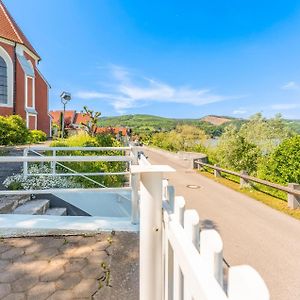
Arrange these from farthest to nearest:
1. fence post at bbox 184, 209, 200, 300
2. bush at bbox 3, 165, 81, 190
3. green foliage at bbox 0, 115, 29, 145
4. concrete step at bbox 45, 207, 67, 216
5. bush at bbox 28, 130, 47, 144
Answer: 1. bush at bbox 28, 130, 47, 144
2. green foliage at bbox 0, 115, 29, 145
3. bush at bbox 3, 165, 81, 190
4. concrete step at bbox 45, 207, 67, 216
5. fence post at bbox 184, 209, 200, 300

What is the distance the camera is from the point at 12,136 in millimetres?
15008

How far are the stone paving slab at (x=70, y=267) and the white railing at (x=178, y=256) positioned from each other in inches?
36.7

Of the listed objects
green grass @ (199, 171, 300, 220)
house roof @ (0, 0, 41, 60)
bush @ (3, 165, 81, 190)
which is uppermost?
house roof @ (0, 0, 41, 60)

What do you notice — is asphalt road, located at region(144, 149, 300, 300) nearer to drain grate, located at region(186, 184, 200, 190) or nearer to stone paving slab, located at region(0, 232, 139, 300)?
drain grate, located at region(186, 184, 200, 190)

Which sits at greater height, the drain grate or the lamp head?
the lamp head

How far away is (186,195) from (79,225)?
5.20 meters

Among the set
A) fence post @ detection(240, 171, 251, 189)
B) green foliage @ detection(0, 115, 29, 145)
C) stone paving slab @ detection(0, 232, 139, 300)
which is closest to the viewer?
stone paving slab @ detection(0, 232, 139, 300)

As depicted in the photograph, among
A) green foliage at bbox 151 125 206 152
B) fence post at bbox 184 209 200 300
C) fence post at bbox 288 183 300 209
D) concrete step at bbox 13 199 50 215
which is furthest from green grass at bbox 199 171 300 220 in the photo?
green foliage at bbox 151 125 206 152

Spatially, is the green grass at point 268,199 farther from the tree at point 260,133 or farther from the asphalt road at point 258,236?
the tree at point 260,133

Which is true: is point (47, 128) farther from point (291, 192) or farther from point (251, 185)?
point (291, 192)

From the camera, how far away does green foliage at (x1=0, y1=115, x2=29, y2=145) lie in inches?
577

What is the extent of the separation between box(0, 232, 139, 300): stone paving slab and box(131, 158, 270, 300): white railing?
3.05ft

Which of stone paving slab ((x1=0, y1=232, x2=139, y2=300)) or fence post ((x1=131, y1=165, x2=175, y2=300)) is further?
stone paving slab ((x1=0, y1=232, x2=139, y2=300))

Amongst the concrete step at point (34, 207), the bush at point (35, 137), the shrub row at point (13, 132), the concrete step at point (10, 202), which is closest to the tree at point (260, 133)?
the bush at point (35, 137)
